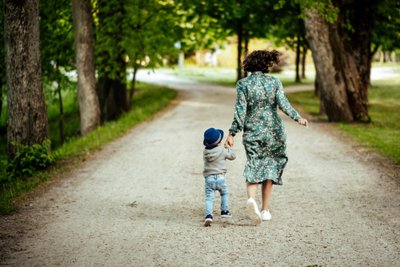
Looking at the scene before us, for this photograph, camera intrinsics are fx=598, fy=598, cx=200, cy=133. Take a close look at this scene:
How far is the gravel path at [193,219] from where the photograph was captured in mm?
5430

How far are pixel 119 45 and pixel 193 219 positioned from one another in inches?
538

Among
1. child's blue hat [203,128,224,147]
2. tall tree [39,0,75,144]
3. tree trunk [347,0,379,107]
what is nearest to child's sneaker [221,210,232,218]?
child's blue hat [203,128,224,147]

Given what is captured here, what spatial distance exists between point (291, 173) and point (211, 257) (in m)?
4.42

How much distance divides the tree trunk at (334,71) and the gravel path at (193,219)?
4.83 meters

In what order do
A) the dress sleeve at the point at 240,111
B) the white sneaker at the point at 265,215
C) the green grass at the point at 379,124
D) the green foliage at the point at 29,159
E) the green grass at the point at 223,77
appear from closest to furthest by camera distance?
the dress sleeve at the point at 240,111 → the white sneaker at the point at 265,215 → the green foliage at the point at 29,159 → the green grass at the point at 379,124 → the green grass at the point at 223,77

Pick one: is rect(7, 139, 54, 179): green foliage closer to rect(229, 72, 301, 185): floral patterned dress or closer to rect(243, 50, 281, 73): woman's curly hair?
rect(229, 72, 301, 185): floral patterned dress

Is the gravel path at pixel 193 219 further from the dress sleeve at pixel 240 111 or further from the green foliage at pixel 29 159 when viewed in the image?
the dress sleeve at pixel 240 111

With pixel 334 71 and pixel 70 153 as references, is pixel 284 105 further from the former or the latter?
pixel 334 71

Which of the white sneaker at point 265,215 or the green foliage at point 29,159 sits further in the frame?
the green foliage at point 29,159

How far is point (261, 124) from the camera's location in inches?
259

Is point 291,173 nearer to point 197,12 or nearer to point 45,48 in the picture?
point 45,48

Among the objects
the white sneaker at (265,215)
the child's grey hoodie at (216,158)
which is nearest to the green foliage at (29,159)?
the child's grey hoodie at (216,158)

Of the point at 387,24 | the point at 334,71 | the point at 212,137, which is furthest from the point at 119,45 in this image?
the point at 212,137

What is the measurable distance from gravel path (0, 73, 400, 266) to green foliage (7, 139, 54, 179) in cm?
70
